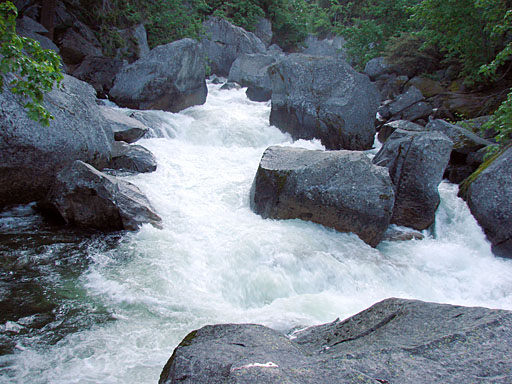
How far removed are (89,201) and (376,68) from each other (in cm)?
1814

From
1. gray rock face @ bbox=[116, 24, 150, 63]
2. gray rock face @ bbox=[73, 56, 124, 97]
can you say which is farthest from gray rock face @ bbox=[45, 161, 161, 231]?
gray rock face @ bbox=[116, 24, 150, 63]

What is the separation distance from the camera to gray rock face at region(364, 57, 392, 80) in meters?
18.6

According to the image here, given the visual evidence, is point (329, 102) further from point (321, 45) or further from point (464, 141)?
point (321, 45)

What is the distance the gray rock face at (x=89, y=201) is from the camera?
5.68 metres

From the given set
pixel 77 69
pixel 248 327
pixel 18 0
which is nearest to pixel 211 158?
pixel 248 327

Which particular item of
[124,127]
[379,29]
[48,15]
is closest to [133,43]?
[48,15]

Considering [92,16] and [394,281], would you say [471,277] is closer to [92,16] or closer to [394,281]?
[394,281]

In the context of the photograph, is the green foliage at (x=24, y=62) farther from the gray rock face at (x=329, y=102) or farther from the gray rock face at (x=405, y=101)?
the gray rock face at (x=405, y=101)

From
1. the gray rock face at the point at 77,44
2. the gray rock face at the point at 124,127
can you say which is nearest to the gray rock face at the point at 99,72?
the gray rock face at the point at 77,44

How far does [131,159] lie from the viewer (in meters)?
8.29

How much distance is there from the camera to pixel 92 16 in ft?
60.8

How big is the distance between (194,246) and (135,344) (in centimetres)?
235

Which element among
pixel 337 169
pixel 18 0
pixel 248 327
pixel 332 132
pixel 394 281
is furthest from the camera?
pixel 18 0

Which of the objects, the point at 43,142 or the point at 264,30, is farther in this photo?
the point at 264,30
